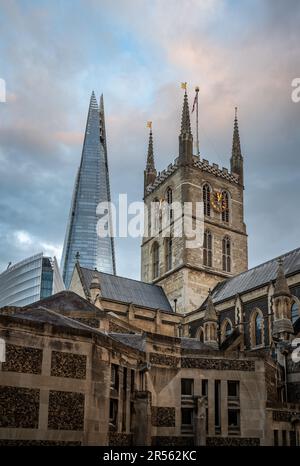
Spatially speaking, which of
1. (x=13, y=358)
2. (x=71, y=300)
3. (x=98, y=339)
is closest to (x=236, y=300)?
(x=71, y=300)

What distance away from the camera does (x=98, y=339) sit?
72.0ft

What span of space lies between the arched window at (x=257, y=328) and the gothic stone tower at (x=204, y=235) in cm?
1100

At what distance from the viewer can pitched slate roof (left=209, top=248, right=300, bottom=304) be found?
50828mm

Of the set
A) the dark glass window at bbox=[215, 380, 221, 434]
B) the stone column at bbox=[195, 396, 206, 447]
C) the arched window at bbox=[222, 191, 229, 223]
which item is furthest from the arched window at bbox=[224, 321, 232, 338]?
the stone column at bbox=[195, 396, 206, 447]

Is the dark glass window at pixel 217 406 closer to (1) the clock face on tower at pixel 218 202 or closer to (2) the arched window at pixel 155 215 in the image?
(1) the clock face on tower at pixel 218 202

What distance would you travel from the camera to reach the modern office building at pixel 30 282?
145 meters

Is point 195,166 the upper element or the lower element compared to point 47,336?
upper

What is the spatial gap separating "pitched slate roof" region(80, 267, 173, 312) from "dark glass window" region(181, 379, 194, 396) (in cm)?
2880

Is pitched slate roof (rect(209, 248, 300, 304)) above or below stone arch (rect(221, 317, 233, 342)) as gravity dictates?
above

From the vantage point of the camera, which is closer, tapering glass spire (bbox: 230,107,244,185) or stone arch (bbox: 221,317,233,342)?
stone arch (bbox: 221,317,233,342)

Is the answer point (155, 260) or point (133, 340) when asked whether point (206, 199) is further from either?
point (133, 340)

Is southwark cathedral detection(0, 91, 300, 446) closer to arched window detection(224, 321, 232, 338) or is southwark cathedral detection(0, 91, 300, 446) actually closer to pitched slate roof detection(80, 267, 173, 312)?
arched window detection(224, 321, 232, 338)

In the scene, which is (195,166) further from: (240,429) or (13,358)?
(13,358)
